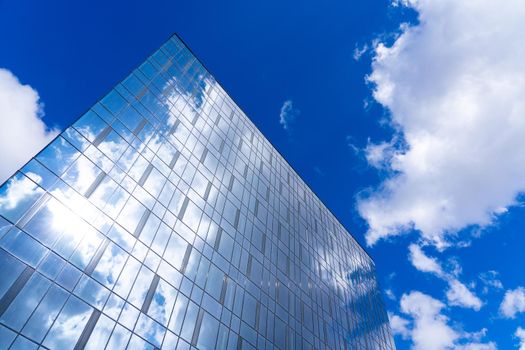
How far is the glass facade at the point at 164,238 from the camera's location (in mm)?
17562

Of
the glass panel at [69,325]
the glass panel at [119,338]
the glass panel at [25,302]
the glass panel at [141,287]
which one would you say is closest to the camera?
the glass panel at [25,302]

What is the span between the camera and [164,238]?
25406 mm

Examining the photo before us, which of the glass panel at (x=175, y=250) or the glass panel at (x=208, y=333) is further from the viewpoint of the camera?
the glass panel at (x=175, y=250)

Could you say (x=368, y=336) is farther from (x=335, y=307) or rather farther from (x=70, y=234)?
(x=70, y=234)

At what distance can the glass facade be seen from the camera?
17562 millimetres

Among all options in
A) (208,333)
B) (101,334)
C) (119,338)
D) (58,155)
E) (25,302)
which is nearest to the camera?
(25,302)

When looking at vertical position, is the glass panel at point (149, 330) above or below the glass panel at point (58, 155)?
below

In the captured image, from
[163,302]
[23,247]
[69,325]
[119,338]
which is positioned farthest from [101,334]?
[23,247]

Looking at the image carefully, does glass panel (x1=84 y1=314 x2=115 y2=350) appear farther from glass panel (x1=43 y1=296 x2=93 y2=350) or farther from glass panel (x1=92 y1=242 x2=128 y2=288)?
glass panel (x1=92 y1=242 x2=128 y2=288)

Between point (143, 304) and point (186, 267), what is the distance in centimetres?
510

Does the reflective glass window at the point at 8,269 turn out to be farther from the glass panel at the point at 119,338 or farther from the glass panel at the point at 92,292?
the glass panel at the point at 119,338

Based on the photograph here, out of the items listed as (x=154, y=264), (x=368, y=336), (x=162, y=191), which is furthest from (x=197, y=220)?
(x=368, y=336)

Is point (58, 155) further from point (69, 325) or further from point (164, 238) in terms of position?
point (69, 325)

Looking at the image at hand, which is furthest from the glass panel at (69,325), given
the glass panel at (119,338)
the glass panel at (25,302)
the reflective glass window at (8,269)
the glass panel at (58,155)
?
the glass panel at (58,155)
